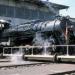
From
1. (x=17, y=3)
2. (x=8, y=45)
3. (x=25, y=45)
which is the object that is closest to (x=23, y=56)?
(x=25, y=45)

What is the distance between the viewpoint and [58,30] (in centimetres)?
1900

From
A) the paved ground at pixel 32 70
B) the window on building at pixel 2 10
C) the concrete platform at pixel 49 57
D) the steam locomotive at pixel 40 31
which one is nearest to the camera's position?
the paved ground at pixel 32 70

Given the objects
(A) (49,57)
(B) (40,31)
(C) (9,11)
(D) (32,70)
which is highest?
(C) (9,11)

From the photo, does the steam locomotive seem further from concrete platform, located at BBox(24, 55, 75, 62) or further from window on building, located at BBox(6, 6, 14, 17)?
window on building, located at BBox(6, 6, 14, 17)

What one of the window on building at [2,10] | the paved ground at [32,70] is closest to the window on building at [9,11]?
the window on building at [2,10]

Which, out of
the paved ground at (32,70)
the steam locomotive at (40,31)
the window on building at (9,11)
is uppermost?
the window on building at (9,11)

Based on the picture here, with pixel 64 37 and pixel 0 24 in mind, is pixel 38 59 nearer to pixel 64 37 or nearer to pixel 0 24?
pixel 64 37

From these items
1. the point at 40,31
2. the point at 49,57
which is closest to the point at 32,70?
the point at 49,57

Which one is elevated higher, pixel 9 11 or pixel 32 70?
pixel 9 11

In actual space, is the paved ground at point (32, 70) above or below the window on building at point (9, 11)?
below

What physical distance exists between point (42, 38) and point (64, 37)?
6.52 feet

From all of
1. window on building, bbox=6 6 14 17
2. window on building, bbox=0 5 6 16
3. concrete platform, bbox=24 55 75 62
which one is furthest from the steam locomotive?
window on building, bbox=6 6 14 17

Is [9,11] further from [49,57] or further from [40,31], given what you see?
[49,57]

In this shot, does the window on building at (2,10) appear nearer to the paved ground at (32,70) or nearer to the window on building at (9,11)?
the window on building at (9,11)
